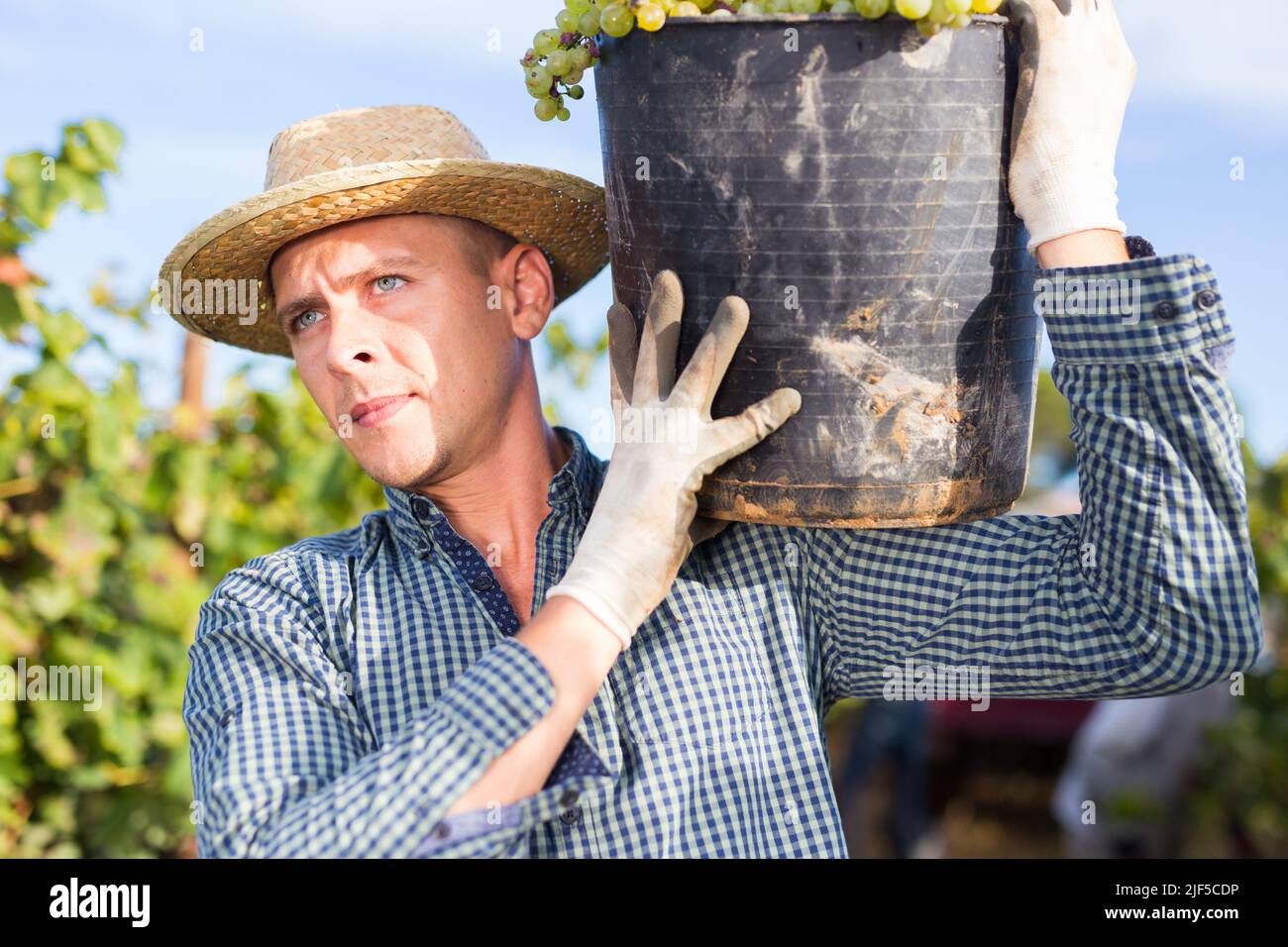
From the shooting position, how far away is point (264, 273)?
2.23 metres

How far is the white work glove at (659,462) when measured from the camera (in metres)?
1.69

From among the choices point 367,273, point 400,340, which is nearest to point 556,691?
point 400,340

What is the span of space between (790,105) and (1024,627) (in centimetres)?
77

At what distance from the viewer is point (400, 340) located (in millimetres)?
1987

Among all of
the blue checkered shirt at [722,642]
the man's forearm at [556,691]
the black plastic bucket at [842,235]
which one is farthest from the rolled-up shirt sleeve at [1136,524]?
the man's forearm at [556,691]

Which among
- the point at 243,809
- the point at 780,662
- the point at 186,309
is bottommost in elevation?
the point at 243,809

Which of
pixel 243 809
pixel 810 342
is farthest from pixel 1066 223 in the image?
pixel 243 809

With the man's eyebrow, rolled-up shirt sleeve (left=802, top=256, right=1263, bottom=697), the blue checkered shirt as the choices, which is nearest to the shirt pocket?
the blue checkered shirt

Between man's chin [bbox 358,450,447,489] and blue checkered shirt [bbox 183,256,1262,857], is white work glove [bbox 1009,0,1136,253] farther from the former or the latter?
man's chin [bbox 358,450,447,489]

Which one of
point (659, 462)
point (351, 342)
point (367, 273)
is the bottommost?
point (659, 462)

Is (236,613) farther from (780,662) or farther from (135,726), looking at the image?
(135,726)

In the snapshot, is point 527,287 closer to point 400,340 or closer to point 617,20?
point 400,340

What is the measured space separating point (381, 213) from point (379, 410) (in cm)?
31

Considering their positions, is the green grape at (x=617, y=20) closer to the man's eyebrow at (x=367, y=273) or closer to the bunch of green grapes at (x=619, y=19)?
the bunch of green grapes at (x=619, y=19)
